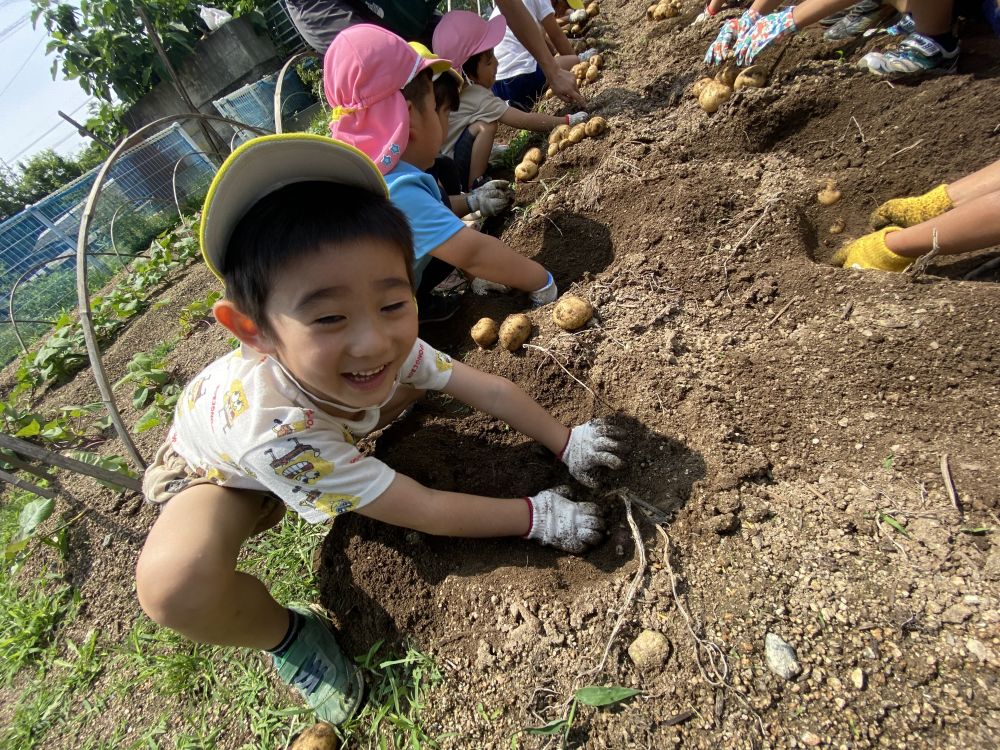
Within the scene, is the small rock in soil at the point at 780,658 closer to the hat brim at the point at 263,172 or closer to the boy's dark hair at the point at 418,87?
the hat brim at the point at 263,172

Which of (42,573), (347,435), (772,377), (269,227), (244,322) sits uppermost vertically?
(269,227)

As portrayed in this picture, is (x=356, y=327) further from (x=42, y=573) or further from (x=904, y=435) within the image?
(x=42, y=573)

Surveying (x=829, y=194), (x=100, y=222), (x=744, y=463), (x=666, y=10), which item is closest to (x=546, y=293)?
(x=744, y=463)

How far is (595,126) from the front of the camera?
3.17 metres

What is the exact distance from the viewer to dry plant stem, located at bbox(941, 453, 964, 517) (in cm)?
124

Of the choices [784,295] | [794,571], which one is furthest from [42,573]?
[784,295]

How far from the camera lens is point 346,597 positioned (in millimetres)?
1753

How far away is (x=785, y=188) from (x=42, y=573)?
422cm

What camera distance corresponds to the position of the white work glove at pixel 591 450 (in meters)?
1.66

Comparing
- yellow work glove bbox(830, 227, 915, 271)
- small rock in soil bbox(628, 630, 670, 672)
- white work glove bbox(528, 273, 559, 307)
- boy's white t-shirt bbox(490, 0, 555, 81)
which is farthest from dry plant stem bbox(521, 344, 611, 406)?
boy's white t-shirt bbox(490, 0, 555, 81)

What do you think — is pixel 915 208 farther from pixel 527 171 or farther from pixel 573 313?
pixel 527 171

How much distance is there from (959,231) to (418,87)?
230 centimetres

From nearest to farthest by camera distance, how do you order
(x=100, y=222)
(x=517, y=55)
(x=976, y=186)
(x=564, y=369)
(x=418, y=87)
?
(x=976, y=186) → (x=564, y=369) → (x=418, y=87) → (x=517, y=55) → (x=100, y=222)

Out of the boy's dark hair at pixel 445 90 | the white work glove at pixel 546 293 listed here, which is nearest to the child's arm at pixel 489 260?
the white work glove at pixel 546 293
